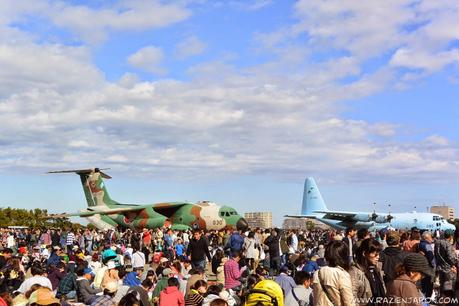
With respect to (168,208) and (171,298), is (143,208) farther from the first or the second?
(171,298)

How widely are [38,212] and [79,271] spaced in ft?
330

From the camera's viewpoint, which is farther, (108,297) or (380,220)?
(380,220)

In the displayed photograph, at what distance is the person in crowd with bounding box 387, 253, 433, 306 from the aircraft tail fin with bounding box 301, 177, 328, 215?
197ft

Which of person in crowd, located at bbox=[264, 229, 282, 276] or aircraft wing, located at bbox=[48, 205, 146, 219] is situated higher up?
aircraft wing, located at bbox=[48, 205, 146, 219]

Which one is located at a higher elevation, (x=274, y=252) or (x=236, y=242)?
(x=236, y=242)

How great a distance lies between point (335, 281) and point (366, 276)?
587mm

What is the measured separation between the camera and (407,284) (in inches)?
184

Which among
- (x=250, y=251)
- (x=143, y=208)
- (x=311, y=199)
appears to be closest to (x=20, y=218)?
(x=311, y=199)

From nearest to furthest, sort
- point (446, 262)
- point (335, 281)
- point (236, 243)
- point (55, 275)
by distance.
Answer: point (335, 281)
point (446, 262)
point (55, 275)
point (236, 243)

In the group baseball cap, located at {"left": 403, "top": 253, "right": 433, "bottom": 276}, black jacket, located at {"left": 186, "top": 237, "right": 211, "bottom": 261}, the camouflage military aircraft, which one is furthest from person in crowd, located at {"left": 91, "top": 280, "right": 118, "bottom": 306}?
the camouflage military aircraft

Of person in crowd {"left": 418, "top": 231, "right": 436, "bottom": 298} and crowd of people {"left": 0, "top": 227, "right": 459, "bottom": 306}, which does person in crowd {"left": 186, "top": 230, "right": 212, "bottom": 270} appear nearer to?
crowd of people {"left": 0, "top": 227, "right": 459, "bottom": 306}

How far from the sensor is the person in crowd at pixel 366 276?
550 centimetres

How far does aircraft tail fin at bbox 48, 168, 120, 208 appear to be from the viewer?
4219cm

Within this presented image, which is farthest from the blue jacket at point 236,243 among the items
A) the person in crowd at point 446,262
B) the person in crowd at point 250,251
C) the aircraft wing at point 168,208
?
the aircraft wing at point 168,208
